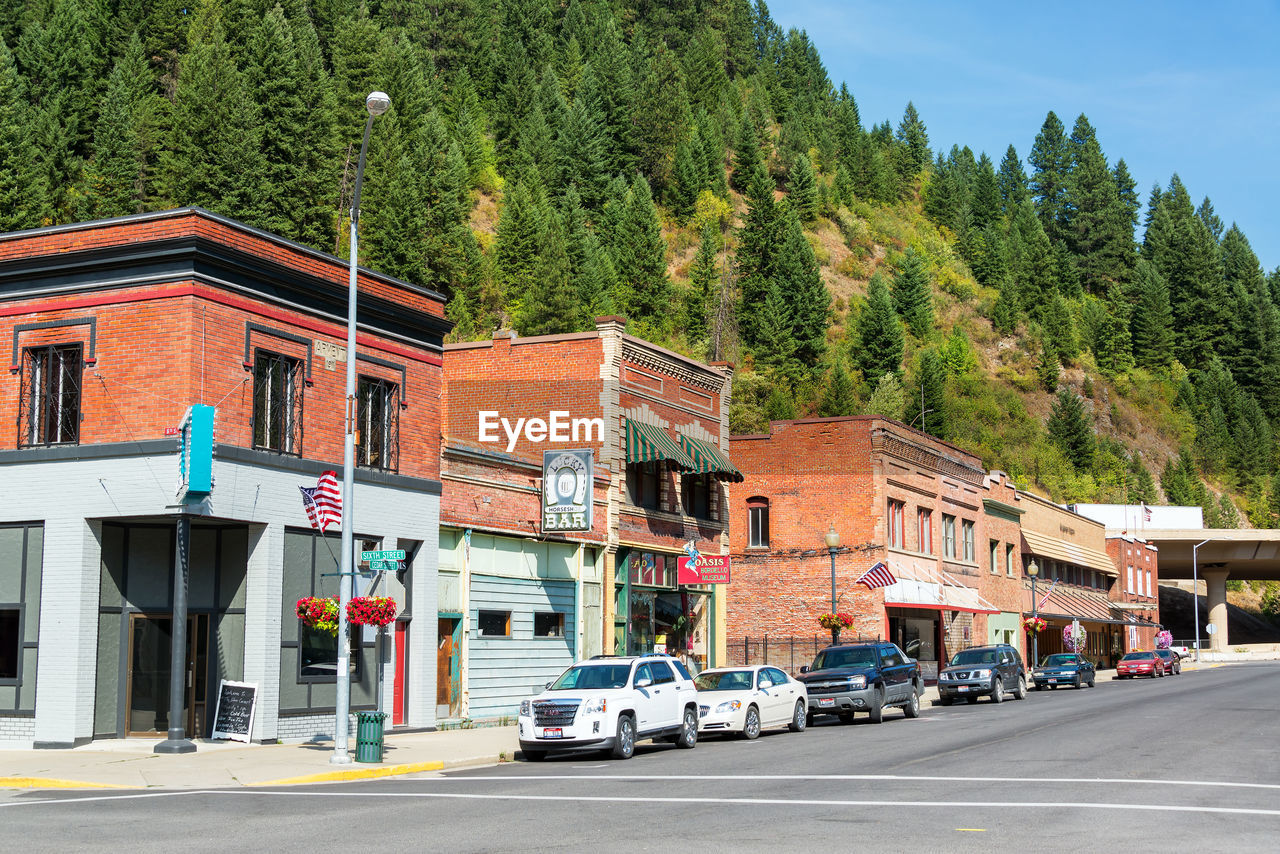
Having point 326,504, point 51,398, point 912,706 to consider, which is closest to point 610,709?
point 326,504

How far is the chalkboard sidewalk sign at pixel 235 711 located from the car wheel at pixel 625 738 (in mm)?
6668

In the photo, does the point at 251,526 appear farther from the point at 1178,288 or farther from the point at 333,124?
the point at 1178,288

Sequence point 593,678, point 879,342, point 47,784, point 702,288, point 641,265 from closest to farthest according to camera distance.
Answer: point 47,784 < point 593,678 < point 641,265 < point 702,288 < point 879,342

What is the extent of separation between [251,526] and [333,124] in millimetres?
51666

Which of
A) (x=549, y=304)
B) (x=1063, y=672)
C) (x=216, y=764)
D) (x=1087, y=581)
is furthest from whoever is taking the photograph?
(x=1087, y=581)

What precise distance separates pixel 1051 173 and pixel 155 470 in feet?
552

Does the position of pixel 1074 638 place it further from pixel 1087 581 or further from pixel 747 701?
pixel 747 701

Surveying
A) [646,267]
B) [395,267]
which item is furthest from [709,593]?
[646,267]

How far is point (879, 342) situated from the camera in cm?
10575

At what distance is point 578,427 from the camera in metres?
35.1

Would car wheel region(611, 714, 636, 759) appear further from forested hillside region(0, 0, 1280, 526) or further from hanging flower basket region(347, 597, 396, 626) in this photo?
forested hillside region(0, 0, 1280, 526)

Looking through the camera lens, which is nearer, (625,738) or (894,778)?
(894,778)

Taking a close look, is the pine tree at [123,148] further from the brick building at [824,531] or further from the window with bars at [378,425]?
the window with bars at [378,425]

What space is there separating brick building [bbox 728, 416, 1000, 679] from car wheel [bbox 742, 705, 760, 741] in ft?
60.2
